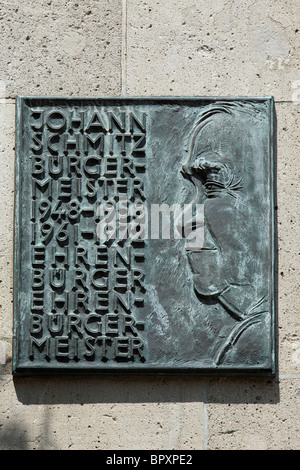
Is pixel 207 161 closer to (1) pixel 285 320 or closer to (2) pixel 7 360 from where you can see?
(1) pixel 285 320

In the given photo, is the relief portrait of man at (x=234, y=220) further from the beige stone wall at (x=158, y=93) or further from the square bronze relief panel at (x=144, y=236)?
the beige stone wall at (x=158, y=93)

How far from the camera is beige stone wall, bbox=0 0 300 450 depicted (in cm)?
439

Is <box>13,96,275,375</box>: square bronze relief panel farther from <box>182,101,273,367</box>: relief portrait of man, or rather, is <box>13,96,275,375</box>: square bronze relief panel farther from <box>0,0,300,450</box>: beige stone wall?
<box>0,0,300,450</box>: beige stone wall

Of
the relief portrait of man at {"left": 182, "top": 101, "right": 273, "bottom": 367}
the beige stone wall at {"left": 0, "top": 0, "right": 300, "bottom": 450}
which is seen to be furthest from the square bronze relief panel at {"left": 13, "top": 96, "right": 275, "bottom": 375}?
the beige stone wall at {"left": 0, "top": 0, "right": 300, "bottom": 450}

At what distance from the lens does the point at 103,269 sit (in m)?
4.37

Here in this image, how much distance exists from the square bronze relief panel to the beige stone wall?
0.47ft

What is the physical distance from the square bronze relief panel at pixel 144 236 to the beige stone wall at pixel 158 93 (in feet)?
0.47

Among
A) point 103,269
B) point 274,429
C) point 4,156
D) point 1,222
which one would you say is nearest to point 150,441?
point 274,429

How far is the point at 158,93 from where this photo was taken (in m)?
4.59

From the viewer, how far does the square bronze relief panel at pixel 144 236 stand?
14.2 ft

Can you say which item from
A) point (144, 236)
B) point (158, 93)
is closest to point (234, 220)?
point (144, 236)

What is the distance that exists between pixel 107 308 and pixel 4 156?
3.64ft

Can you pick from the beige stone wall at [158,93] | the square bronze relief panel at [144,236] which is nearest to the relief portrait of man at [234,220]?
the square bronze relief panel at [144,236]

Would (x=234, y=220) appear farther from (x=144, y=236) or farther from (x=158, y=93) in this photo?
(x=158, y=93)
